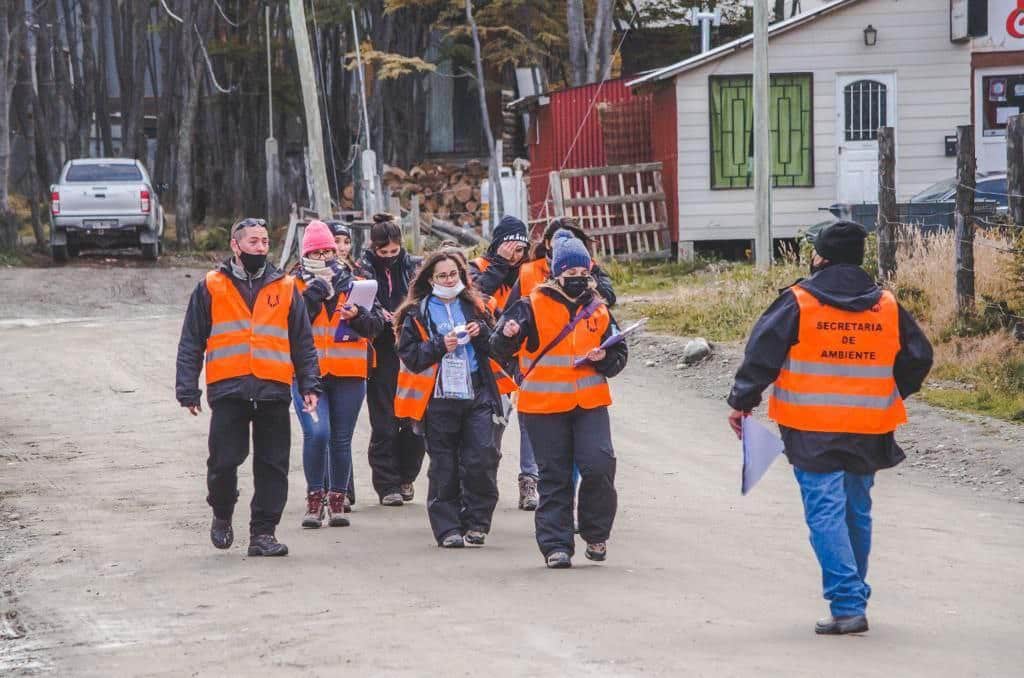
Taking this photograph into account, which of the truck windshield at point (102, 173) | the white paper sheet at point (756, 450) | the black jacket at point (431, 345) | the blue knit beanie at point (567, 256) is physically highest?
the truck windshield at point (102, 173)

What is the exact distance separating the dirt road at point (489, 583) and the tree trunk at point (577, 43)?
21.3 metres

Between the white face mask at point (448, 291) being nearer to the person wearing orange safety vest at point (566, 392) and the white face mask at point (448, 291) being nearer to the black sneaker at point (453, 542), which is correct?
the person wearing orange safety vest at point (566, 392)

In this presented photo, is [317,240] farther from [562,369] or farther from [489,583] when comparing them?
[489,583]

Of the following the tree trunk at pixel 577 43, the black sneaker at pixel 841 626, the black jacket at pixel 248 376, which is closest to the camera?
the black sneaker at pixel 841 626

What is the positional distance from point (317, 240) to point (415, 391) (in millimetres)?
1072

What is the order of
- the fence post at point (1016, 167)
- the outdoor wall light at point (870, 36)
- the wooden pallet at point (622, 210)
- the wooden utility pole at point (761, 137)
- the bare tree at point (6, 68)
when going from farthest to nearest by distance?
the bare tree at point (6, 68), the wooden pallet at point (622, 210), the outdoor wall light at point (870, 36), the wooden utility pole at point (761, 137), the fence post at point (1016, 167)

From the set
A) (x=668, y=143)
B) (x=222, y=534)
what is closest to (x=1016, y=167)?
(x=222, y=534)

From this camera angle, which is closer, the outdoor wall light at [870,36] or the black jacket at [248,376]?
the black jacket at [248,376]

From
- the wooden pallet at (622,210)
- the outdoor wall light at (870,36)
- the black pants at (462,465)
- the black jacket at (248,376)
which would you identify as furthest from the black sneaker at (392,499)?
the outdoor wall light at (870,36)

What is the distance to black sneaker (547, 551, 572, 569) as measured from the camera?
8.62 metres

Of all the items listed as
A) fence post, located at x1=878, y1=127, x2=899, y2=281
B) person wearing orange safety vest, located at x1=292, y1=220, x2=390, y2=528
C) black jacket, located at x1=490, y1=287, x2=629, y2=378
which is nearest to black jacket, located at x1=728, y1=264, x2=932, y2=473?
black jacket, located at x1=490, y1=287, x2=629, y2=378

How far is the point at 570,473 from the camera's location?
345 inches

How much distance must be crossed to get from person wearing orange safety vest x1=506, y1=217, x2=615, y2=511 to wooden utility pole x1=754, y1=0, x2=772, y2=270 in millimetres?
10729

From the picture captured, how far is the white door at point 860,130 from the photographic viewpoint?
85.2 ft
